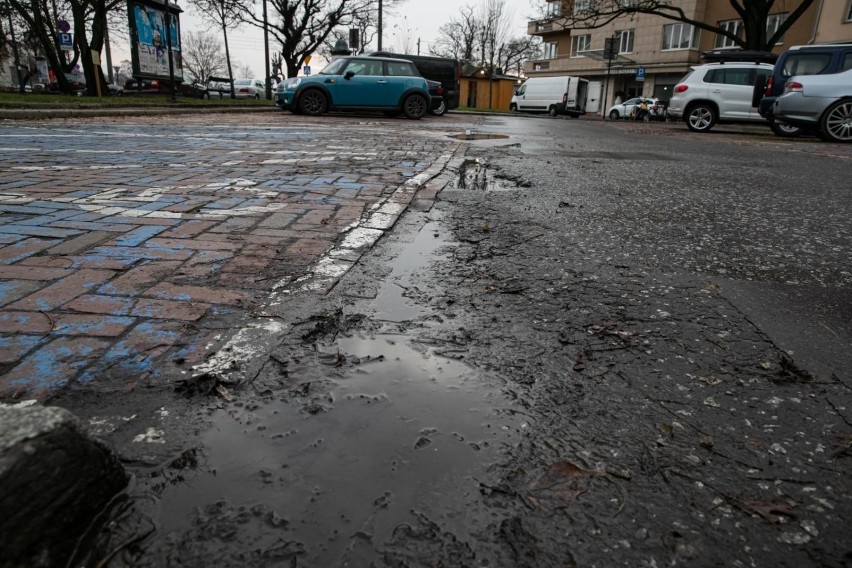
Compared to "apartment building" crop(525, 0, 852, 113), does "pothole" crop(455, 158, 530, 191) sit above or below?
below

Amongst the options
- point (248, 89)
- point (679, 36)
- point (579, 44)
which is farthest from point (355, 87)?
point (579, 44)

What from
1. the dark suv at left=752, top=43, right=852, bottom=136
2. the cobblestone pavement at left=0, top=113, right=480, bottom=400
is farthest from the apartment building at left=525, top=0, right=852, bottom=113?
the cobblestone pavement at left=0, top=113, right=480, bottom=400

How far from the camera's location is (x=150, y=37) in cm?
2298

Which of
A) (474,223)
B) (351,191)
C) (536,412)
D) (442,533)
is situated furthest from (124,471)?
(351,191)

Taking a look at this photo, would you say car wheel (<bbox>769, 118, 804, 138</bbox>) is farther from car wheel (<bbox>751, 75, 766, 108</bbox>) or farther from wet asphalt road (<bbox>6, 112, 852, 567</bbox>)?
wet asphalt road (<bbox>6, 112, 852, 567</bbox>)

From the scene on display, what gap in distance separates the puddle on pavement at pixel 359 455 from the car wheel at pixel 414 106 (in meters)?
15.2

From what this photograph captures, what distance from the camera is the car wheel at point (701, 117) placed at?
15.1 meters

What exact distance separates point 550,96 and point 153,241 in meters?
33.9

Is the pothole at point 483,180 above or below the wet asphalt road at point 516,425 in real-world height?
above

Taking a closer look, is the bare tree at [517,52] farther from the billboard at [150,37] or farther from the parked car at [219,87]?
the billboard at [150,37]

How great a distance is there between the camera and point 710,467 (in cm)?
135

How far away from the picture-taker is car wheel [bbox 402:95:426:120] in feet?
52.6

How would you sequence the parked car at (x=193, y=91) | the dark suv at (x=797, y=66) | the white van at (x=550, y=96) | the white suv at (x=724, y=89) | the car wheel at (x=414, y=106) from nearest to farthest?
the dark suv at (x=797, y=66)
the white suv at (x=724, y=89)
the car wheel at (x=414, y=106)
the white van at (x=550, y=96)
the parked car at (x=193, y=91)

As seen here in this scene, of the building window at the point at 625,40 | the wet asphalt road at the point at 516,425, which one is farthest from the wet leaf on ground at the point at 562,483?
the building window at the point at 625,40
